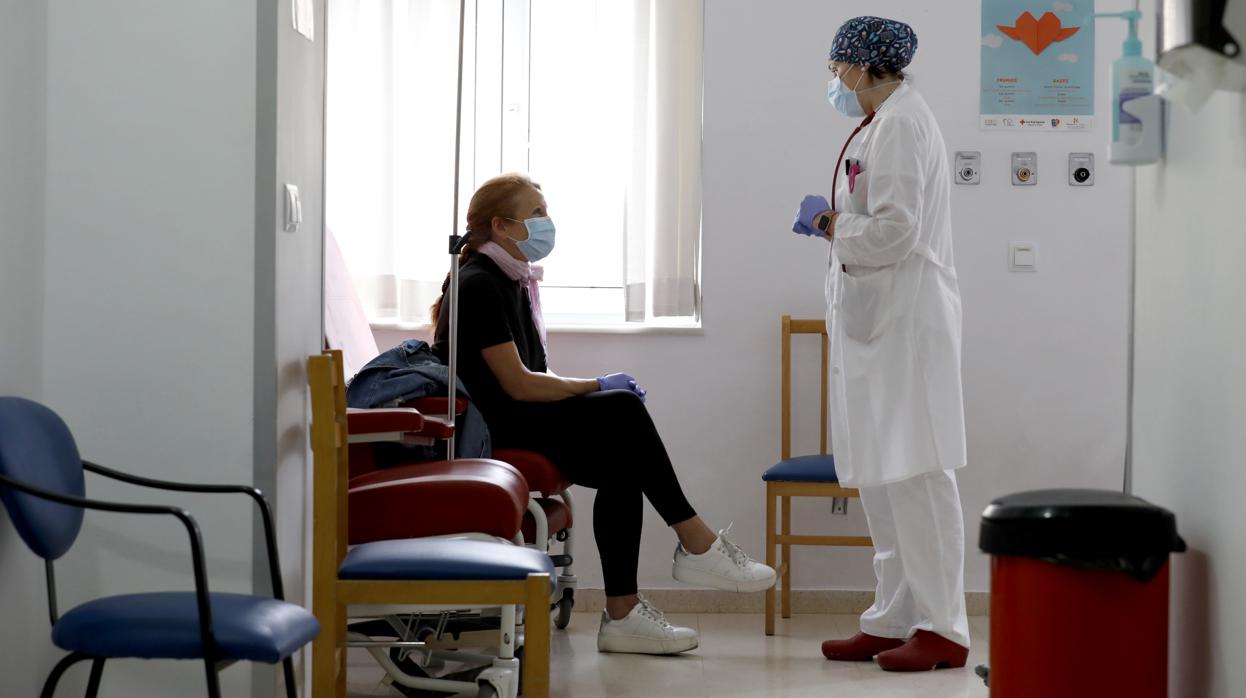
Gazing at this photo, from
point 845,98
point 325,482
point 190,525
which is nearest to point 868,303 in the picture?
point 845,98

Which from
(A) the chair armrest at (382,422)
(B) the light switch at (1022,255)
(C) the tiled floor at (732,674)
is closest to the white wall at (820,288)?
(B) the light switch at (1022,255)

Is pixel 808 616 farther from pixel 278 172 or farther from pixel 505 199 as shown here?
pixel 278 172

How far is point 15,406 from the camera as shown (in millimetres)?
1996

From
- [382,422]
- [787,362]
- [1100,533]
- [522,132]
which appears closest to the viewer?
[1100,533]

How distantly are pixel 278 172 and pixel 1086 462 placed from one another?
2681 millimetres

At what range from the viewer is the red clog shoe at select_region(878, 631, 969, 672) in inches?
126

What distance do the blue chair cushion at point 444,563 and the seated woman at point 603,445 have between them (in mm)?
982

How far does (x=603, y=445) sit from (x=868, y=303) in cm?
73

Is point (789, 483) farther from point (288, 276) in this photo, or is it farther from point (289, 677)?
point (289, 677)

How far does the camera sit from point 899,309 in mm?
3113

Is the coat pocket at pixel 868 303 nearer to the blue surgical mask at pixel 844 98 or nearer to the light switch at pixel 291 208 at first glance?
the blue surgical mask at pixel 844 98

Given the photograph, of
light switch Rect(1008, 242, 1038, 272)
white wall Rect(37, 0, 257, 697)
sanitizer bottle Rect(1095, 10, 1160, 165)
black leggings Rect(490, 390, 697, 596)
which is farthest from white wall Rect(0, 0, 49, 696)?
light switch Rect(1008, 242, 1038, 272)

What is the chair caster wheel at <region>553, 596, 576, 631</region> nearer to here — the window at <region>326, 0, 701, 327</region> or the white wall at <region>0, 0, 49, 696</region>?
the window at <region>326, 0, 701, 327</region>

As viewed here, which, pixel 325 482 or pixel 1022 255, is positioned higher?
pixel 1022 255
